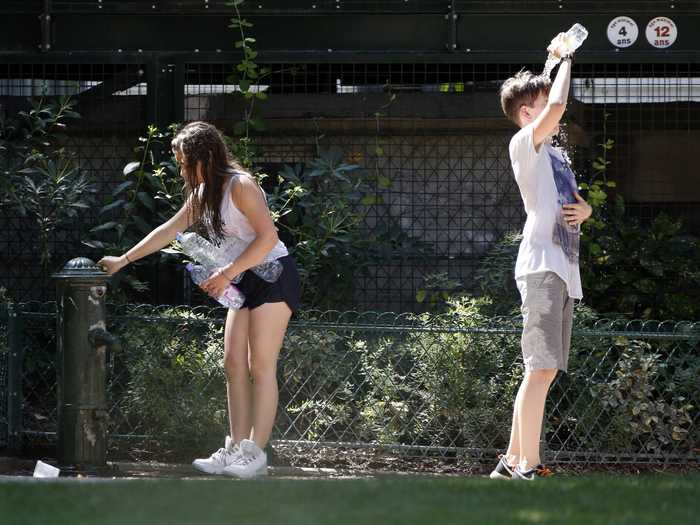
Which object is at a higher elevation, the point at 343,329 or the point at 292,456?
the point at 343,329

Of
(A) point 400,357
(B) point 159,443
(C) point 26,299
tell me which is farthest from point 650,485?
(C) point 26,299

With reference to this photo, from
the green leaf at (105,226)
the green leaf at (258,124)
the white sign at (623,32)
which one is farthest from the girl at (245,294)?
the white sign at (623,32)

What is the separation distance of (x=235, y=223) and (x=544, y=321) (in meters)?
1.56

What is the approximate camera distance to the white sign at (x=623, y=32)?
8.66m

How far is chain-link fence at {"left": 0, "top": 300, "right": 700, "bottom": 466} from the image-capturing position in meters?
7.00

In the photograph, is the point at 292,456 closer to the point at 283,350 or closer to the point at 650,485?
the point at 283,350

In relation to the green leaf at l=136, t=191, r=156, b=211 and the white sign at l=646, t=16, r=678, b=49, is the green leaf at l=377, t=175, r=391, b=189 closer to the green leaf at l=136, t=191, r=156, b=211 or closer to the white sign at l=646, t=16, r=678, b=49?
the green leaf at l=136, t=191, r=156, b=211

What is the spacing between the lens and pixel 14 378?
7105 millimetres

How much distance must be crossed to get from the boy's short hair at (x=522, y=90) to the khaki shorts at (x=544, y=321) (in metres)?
0.79

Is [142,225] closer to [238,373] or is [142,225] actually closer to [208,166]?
[208,166]

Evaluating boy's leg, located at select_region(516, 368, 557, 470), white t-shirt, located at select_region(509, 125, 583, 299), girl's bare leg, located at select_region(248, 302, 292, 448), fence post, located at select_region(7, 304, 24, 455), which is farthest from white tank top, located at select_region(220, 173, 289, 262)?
fence post, located at select_region(7, 304, 24, 455)

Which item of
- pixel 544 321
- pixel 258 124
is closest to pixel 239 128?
pixel 258 124

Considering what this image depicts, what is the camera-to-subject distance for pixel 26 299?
8734mm

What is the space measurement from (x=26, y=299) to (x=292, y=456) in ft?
8.65
